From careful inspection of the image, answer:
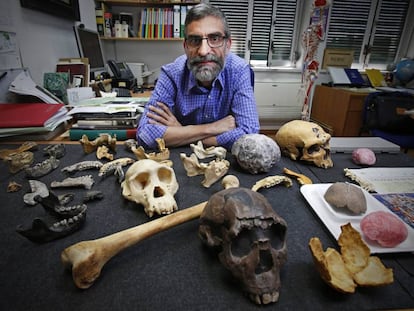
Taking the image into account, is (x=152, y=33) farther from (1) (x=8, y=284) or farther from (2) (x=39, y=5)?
(1) (x=8, y=284)

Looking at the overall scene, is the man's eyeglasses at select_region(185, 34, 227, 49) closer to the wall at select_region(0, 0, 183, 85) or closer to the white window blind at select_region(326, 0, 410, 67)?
the wall at select_region(0, 0, 183, 85)

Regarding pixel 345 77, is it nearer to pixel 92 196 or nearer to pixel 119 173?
pixel 119 173

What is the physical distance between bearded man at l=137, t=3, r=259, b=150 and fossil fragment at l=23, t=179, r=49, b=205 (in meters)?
0.53

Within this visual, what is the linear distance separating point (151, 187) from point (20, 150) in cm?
78

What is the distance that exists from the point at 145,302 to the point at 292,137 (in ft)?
2.92

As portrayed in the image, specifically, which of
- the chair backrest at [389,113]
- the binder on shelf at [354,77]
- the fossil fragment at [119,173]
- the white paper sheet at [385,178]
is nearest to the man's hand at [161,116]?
the fossil fragment at [119,173]

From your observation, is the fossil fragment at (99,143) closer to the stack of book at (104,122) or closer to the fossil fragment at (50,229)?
the stack of book at (104,122)

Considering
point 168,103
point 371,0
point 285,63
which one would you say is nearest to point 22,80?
point 168,103

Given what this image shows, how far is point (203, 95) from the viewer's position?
1.56 meters

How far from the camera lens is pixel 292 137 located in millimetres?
1126

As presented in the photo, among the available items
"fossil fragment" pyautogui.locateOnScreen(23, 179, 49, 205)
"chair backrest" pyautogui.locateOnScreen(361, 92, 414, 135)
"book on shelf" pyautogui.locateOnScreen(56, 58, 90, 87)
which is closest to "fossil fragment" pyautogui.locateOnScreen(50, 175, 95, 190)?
"fossil fragment" pyautogui.locateOnScreen(23, 179, 49, 205)

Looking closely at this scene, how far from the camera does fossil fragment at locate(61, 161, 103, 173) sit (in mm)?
996

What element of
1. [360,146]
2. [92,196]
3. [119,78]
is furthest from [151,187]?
[119,78]

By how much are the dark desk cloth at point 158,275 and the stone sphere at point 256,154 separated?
0.23 meters
